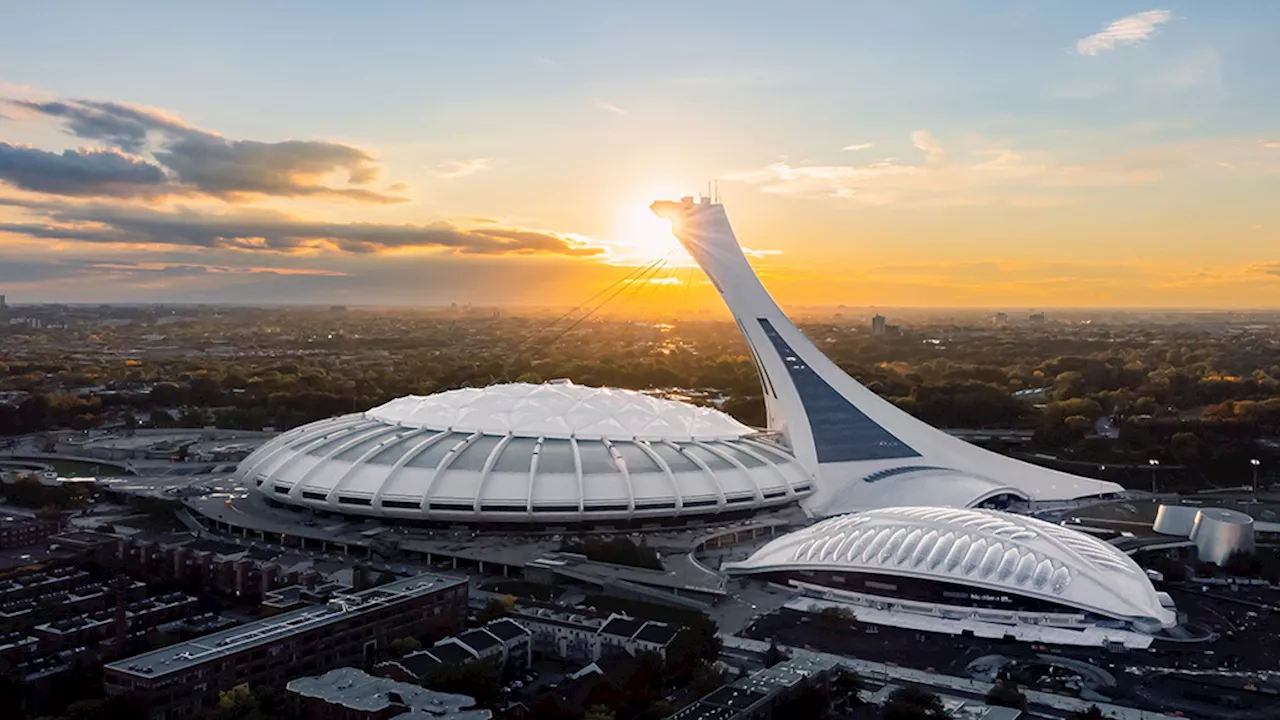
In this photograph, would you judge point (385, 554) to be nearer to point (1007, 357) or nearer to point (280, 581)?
point (280, 581)

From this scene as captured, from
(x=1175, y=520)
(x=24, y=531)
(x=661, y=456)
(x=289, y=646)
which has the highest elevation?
(x=661, y=456)

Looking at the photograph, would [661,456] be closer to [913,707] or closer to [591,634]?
[591,634]

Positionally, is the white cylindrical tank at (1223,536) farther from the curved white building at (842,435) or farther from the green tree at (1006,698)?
the green tree at (1006,698)

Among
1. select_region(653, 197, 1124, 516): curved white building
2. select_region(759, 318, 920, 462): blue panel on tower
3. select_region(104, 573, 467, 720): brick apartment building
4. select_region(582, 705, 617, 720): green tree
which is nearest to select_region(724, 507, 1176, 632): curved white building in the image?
select_region(653, 197, 1124, 516): curved white building

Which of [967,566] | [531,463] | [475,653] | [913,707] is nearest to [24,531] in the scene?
[531,463]

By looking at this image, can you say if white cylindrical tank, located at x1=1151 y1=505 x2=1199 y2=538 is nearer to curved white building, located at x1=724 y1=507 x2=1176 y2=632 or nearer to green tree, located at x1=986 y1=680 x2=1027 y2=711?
curved white building, located at x1=724 y1=507 x2=1176 y2=632

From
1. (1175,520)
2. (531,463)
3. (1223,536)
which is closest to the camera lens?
(1223,536)

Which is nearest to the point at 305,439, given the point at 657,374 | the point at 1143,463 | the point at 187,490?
the point at 187,490
